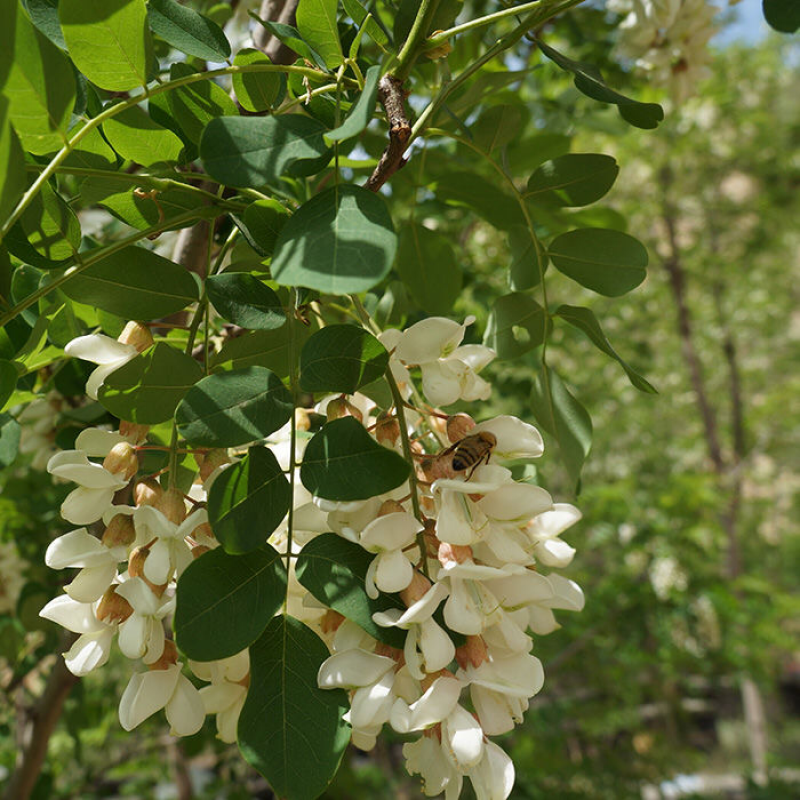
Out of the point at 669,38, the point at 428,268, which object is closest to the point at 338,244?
the point at 428,268

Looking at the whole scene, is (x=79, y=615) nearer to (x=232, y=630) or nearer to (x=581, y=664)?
(x=232, y=630)

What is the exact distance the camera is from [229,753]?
1468 mm

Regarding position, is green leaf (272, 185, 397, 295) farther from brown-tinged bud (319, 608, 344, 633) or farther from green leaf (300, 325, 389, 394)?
brown-tinged bud (319, 608, 344, 633)

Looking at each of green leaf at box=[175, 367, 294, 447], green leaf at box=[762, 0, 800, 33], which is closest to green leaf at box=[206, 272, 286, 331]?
green leaf at box=[175, 367, 294, 447]

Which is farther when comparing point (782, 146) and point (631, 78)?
point (782, 146)

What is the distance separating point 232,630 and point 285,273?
146mm

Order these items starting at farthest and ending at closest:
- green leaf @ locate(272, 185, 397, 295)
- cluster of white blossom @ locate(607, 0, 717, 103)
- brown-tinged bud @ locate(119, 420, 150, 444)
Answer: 1. cluster of white blossom @ locate(607, 0, 717, 103)
2. brown-tinged bud @ locate(119, 420, 150, 444)
3. green leaf @ locate(272, 185, 397, 295)

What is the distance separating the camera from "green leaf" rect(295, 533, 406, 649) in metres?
0.32

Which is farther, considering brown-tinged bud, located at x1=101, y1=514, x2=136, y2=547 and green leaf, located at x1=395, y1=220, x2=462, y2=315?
green leaf, located at x1=395, y1=220, x2=462, y2=315

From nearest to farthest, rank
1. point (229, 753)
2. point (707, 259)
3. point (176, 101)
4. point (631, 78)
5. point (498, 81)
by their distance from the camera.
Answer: point (176, 101), point (498, 81), point (631, 78), point (229, 753), point (707, 259)

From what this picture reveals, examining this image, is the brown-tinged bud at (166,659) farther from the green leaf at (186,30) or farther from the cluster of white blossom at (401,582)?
the green leaf at (186,30)

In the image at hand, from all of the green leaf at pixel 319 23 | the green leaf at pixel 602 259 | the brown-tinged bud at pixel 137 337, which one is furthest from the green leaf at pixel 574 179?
the brown-tinged bud at pixel 137 337

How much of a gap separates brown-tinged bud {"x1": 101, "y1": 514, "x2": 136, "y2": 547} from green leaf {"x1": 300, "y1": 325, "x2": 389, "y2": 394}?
0.33ft

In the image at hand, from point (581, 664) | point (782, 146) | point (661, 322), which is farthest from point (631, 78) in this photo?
point (782, 146)
